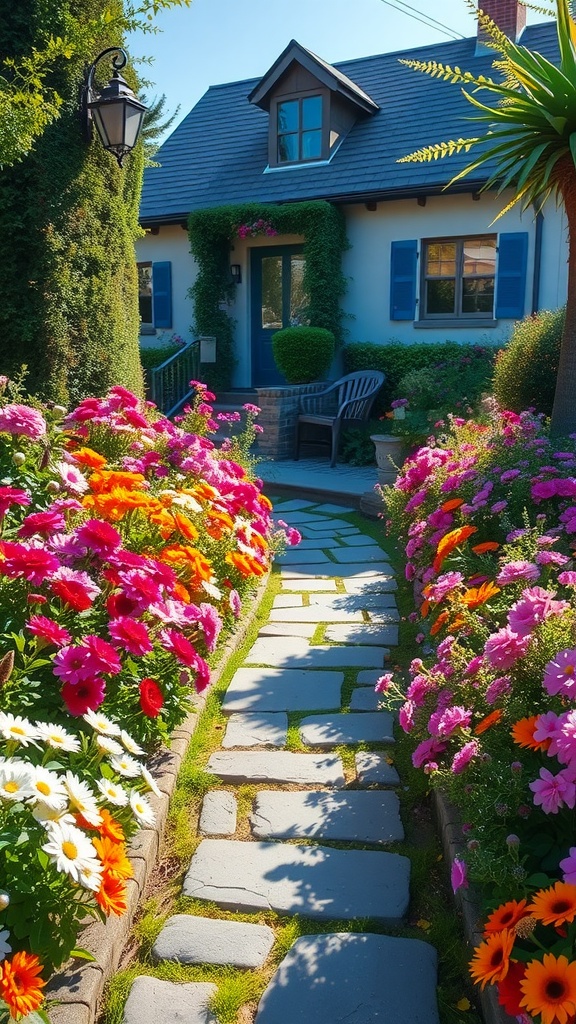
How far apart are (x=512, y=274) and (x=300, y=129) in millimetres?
4353

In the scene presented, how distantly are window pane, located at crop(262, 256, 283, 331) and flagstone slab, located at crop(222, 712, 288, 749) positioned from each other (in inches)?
385

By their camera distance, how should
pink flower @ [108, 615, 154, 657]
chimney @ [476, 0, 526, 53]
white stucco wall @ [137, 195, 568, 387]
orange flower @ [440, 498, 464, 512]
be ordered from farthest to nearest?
chimney @ [476, 0, 526, 53] < white stucco wall @ [137, 195, 568, 387] < orange flower @ [440, 498, 464, 512] < pink flower @ [108, 615, 154, 657]

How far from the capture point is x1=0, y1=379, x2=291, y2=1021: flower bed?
1.51m

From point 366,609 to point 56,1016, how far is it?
3.12 m

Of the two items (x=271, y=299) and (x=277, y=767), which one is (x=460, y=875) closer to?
(x=277, y=767)

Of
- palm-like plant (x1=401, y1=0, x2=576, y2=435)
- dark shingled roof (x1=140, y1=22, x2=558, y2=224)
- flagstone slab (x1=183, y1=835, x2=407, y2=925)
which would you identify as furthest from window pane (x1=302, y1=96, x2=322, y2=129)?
flagstone slab (x1=183, y1=835, x2=407, y2=925)

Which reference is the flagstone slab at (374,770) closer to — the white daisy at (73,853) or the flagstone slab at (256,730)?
the flagstone slab at (256,730)

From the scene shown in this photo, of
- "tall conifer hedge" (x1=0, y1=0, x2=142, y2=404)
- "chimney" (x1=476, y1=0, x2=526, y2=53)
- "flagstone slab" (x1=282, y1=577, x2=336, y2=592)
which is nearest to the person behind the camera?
"tall conifer hedge" (x1=0, y1=0, x2=142, y2=404)

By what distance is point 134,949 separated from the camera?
1.93 metres

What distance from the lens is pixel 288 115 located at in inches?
480

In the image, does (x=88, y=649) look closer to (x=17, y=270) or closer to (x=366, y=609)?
(x=366, y=609)

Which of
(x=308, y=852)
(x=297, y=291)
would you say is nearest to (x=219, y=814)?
(x=308, y=852)

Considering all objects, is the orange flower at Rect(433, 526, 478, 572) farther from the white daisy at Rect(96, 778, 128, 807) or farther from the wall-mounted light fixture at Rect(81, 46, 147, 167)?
the wall-mounted light fixture at Rect(81, 46, 147, 167)

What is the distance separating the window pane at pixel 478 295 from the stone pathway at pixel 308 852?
7575 mm
